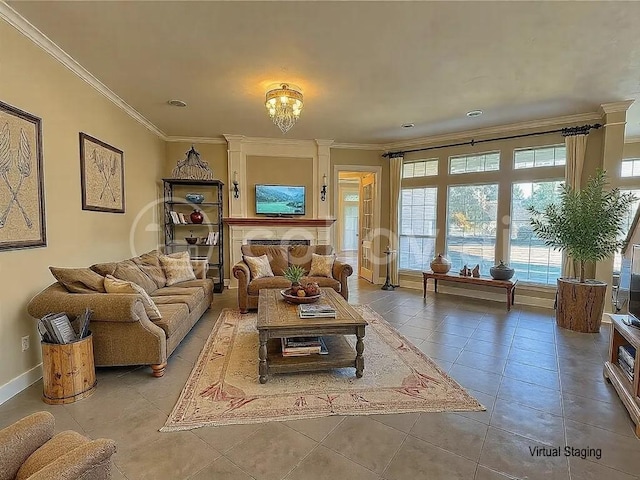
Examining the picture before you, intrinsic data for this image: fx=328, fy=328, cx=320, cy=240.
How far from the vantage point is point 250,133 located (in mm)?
5770

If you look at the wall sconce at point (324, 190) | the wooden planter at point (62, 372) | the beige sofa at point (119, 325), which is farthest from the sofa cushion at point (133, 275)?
the wall sconce at point (324, 190)

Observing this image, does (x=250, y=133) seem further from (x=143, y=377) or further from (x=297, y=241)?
(x=143, y=377)

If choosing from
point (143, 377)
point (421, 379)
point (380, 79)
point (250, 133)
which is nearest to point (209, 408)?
point (143, 377)

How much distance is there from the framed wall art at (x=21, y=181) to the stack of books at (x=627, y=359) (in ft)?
14.8

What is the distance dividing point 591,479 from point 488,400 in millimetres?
740

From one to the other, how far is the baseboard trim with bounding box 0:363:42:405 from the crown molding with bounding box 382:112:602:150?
5.98 m

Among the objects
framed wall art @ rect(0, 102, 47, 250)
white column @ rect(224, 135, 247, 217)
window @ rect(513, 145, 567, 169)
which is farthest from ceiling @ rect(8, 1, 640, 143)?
white column @ rect(224, 135, 247, 217)

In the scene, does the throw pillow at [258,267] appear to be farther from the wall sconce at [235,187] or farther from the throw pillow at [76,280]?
the throw pillow at [76,280]

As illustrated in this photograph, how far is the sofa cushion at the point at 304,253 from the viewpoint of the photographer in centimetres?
521

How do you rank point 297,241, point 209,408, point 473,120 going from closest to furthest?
point 209,408, point 473,120, point 297,241

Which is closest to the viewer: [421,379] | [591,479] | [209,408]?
[591,479]

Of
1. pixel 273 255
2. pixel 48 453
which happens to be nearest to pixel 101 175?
pixel 273 255

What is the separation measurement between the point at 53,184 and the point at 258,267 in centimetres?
253

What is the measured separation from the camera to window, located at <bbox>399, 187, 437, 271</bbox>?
611cm
